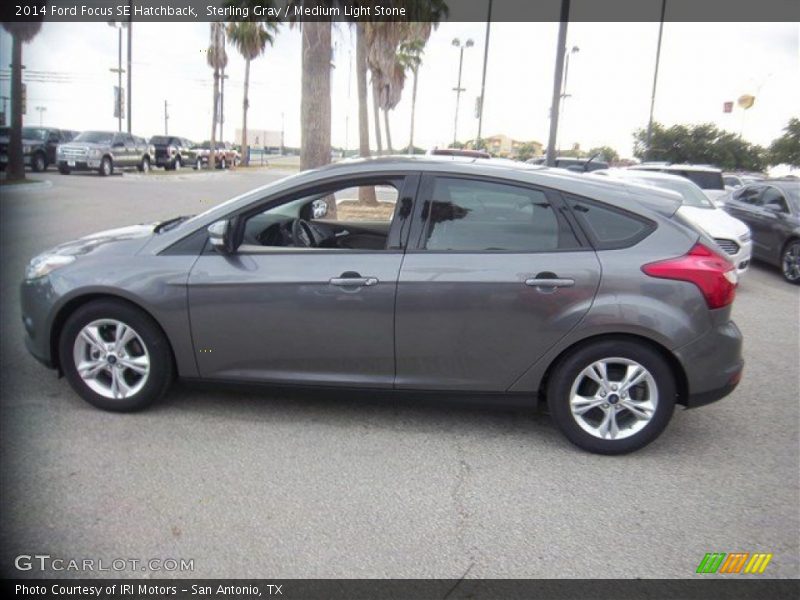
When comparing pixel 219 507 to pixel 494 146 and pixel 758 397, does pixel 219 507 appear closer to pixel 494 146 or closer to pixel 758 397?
pixel 758 397

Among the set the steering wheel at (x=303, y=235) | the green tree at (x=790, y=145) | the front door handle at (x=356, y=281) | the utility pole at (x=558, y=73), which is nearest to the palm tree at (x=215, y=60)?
the utility pole at (x=558, y=73)

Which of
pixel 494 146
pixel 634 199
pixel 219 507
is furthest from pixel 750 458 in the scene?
pixel 494 146

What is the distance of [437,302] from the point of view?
390 cm

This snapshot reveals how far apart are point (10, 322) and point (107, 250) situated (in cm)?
252

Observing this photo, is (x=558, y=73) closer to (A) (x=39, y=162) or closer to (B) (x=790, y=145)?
(A) (x=39, y=162)

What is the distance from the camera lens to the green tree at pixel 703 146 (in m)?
46.8

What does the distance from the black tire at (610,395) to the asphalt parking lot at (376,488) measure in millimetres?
105

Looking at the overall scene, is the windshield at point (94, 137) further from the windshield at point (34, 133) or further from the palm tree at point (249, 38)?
the palm tree at point (249, 38)

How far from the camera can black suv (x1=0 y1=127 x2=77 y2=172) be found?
83.3ft

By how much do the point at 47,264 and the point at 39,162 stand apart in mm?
26444

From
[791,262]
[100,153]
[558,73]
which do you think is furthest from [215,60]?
[791,262]

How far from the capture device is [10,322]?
610 cm

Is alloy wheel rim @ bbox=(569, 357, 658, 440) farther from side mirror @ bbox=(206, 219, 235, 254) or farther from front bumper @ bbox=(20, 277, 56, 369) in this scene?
front bumper @ bbox=(20, 277, 56, 369)

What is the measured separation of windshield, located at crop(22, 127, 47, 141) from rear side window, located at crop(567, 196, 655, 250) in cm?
2862
